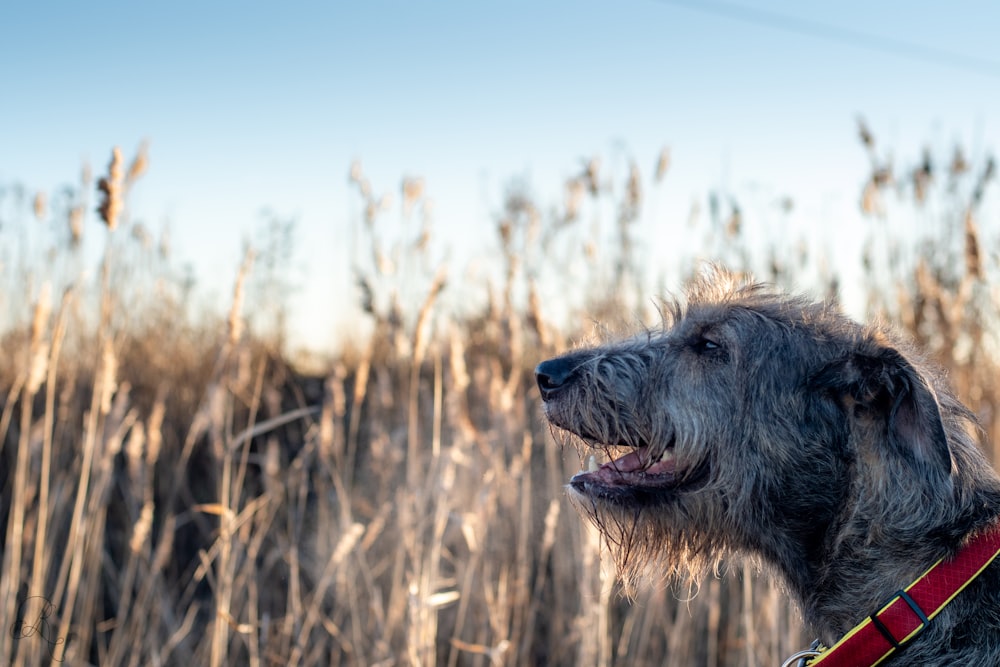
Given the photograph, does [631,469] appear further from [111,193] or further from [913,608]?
[111,193]

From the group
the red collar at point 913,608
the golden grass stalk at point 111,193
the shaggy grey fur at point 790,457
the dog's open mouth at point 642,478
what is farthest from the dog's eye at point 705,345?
the golden grass stalk at point 111,193

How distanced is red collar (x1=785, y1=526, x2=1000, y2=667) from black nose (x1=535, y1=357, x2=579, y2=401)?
92 centimetres

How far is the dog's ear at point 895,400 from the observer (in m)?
1.85

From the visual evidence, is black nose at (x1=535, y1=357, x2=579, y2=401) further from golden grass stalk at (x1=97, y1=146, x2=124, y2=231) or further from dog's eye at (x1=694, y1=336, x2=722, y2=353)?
golden grass stalk at (x1=97, y1=146, x2=124, y2=231)

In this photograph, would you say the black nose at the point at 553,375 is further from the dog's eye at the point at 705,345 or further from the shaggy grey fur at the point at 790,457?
the dog's eye at the point at 705,345

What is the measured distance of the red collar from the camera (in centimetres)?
182

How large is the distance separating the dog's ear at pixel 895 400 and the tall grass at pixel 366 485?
0.58 m

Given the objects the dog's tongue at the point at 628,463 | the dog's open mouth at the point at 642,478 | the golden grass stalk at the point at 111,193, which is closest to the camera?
the dog's open mouth at the point at 642,478

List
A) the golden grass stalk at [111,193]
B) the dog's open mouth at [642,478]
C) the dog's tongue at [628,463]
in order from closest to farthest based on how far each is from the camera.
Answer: the dog's open mouth at [642,478] → the dog's tongue at [628,463] → the golden grass stalk at [111,193]

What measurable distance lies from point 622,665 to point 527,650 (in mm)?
437

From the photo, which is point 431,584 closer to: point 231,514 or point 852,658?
point 231,514

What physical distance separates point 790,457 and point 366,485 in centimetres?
383

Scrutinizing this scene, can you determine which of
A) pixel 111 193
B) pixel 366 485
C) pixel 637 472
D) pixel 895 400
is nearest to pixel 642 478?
pixel 637 472

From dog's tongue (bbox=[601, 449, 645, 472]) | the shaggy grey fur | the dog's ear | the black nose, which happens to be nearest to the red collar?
the shaggy grey fur
